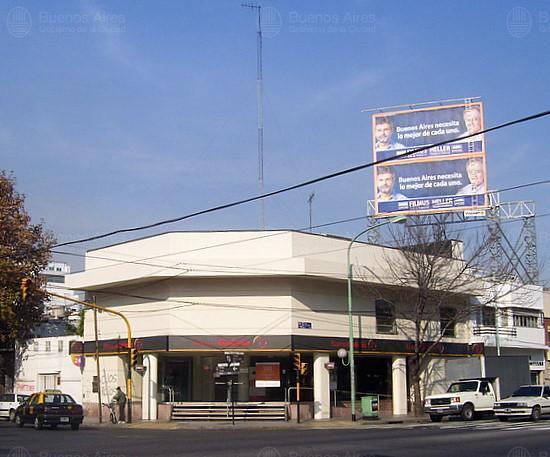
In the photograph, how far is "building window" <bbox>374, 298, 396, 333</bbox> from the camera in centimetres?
4347

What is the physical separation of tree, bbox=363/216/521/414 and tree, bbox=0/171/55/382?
2073 centimetres

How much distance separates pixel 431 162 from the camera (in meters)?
48.1

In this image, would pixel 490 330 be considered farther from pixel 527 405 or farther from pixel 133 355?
pixel 133 355

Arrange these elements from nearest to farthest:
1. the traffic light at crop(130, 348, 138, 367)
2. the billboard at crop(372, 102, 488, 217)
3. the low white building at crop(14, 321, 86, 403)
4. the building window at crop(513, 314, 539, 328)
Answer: the traffic light at crop(130, 348, 138, 367) → the low white building at crop(14, 321, 86, 403) → the billboard at crop(372, 102, 488, 217) → the building window at crop(513, 314, 539, 328)

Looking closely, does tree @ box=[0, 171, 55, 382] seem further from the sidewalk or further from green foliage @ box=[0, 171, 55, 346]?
the sidewalk

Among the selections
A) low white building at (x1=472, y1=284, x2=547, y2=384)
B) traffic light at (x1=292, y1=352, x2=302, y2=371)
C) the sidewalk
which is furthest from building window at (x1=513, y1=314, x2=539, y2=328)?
traffic light at (x1=292, y1=352, x2=302, y2=371)

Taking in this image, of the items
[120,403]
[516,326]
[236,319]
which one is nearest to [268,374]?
[236,319]

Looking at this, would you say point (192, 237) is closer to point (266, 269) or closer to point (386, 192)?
point (266, 269)

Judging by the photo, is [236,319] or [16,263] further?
[16,263]

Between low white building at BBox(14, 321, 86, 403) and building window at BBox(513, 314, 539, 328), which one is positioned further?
building window at BBox(513, 314, 539, 328)

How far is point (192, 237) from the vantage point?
3966 centimetres

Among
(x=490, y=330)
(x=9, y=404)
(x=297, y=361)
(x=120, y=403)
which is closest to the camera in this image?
(x=297, y=361)

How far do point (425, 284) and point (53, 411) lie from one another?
1963cm

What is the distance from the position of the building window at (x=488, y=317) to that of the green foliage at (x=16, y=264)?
88.2 ft
